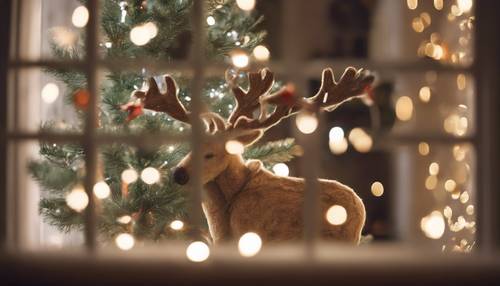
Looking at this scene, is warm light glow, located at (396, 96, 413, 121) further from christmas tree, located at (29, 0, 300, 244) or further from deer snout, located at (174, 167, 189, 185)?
deer snout, located at (174, 167, 189, 185)

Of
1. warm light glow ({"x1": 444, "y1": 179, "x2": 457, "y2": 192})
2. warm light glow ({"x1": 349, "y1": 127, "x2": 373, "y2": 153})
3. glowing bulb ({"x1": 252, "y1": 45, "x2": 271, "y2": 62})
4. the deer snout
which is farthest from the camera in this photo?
warm light glow ({"x1": 444, "y1": 179, "x2": 457, "y2": 192})

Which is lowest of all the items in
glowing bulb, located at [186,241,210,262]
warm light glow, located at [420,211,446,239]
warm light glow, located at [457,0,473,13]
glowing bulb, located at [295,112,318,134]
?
glowing bulb, located at [186,241,210,262]

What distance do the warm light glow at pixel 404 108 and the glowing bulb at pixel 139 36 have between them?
9.08 ft

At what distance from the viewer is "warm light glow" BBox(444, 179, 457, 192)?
3848 millimetres

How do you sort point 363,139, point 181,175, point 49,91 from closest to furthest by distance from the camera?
point 363,139
point 181,175
point 49,91

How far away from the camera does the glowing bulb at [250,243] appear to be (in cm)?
195

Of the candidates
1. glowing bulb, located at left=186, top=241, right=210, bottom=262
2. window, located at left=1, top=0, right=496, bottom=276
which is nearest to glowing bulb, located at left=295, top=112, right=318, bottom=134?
window, located at left=1, top=0, right=496, bottom=276

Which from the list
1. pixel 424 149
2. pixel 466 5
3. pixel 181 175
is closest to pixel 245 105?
pixel 181 175

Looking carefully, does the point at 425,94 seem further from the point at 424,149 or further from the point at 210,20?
the point at 210,20

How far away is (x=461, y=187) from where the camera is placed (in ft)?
12.1

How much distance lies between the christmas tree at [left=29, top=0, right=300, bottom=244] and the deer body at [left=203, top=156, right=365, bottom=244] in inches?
14.2

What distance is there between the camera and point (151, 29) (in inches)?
103

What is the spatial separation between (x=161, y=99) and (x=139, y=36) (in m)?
0.28

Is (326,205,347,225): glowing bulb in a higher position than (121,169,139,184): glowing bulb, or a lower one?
lower
